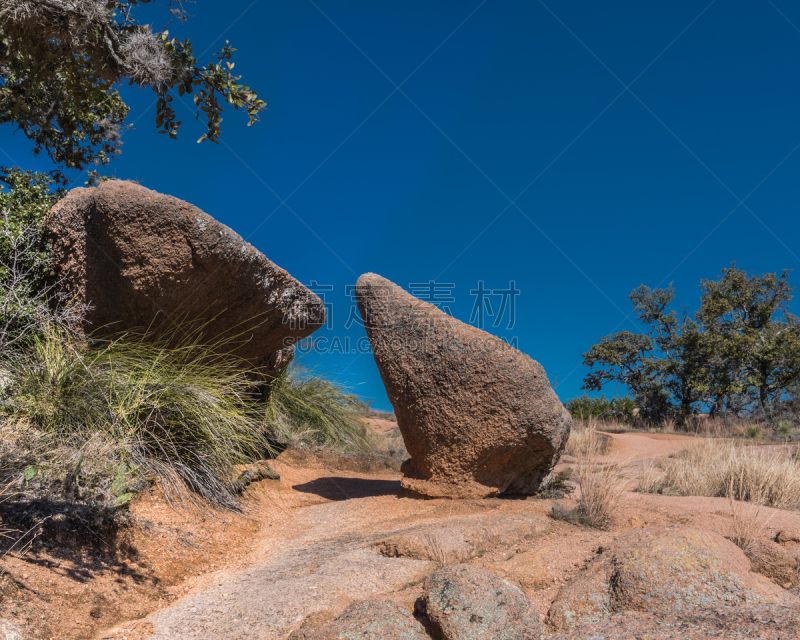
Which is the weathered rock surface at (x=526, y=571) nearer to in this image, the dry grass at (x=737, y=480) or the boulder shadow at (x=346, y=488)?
the dry grass at (x=737, y=480)

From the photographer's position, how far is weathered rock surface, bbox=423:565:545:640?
2.04 m

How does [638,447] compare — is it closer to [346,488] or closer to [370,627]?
[346,488]

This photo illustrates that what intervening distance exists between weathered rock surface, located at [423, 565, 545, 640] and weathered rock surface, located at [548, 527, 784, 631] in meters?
0.22

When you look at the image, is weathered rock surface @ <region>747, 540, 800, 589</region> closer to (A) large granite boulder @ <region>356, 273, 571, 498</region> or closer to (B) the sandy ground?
(B) the sandy ground

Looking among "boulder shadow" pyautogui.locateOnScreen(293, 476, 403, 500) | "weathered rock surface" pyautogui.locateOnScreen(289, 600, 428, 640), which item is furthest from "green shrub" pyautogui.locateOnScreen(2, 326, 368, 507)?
"weathered rock surface" pyautogui.locateOnScreen(289, 600, 428, 640)

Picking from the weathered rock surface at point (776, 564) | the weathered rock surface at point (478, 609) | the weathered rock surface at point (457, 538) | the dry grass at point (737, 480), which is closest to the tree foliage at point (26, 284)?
the weathered rock surface at point (457, 538)

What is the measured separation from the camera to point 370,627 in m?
2.03

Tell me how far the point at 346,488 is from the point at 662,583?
4074 millimetres

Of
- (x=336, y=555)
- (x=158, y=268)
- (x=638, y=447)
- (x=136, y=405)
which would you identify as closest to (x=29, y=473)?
(x=136, y=405)

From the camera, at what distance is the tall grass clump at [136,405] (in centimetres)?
369

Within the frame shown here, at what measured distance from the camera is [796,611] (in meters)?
1.96

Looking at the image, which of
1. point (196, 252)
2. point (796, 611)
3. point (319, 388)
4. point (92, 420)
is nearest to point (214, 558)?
point (92, 420)

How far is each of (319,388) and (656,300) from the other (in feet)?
54.7

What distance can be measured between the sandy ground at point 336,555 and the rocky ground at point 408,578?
0.01 metres
